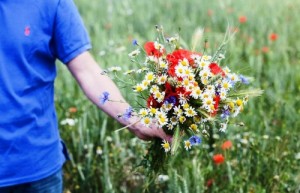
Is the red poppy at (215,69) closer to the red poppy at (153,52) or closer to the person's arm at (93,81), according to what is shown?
the red poppy at (153,52)

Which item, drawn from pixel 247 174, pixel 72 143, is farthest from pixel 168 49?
pixel 72 143

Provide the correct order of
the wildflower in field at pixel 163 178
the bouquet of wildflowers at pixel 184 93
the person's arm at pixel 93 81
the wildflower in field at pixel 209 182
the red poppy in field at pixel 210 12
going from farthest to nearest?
1. the red poppy in field at pixel 210 12
2. the wildflower in field at pixel 209 182
3. the wildflower in field at pixel 163 178
4. the person's arm at pixel 93 81
5. the bouquet of wildflowers at pixel 184 93

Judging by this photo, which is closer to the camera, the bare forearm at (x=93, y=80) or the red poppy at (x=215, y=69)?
the red poppy at (x=215, y=69)

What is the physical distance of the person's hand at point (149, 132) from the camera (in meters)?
1.85

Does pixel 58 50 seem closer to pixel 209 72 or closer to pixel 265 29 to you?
pixel 209 72

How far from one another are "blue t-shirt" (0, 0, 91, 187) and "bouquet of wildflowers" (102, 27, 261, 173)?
0.31 metres

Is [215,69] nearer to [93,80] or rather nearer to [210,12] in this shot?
[93,80]

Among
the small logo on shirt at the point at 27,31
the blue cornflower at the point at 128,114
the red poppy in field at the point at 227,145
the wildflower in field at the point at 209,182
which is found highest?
the small logo on shirt at the point at 27,31

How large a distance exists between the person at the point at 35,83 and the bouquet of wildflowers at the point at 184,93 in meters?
0.10

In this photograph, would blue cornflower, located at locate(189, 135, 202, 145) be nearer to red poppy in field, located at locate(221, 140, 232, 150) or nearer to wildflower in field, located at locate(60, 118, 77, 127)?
red poppy in field, located at locate(221, 140, 232, 150)

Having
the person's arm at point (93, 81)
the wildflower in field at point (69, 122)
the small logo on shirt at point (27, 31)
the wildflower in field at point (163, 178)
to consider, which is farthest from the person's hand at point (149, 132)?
the wildflower in field at point (69, 122)

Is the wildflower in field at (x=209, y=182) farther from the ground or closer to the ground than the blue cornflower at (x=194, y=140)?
closer to the ground

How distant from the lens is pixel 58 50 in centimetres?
199

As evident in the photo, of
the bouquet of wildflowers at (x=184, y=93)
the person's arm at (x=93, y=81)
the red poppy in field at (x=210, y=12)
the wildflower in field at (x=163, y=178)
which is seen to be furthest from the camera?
the red poppy in field at (x=210, y=12)
